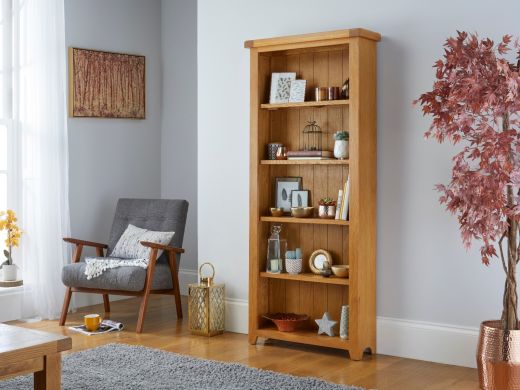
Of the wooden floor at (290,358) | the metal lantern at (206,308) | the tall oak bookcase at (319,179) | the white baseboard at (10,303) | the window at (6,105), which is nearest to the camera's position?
the wooden floor at (290,358)

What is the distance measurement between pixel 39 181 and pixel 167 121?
4.68ft

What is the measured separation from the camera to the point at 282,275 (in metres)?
4.75

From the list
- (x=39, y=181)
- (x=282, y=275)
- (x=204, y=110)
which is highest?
(x=204, y=110)

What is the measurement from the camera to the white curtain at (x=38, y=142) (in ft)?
18.5

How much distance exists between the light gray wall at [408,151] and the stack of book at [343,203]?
23cm

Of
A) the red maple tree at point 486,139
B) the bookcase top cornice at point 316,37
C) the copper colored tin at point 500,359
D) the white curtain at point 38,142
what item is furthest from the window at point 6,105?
the copper colored tin at point 500,359

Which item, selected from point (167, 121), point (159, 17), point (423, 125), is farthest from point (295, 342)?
point (159, 17)

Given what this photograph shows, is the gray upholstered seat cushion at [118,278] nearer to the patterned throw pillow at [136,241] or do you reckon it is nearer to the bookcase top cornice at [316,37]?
the patterned throw pillow at [136,241]

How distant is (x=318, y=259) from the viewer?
4766 millimetres

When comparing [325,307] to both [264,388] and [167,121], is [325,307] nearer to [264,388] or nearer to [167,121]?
[264,388]

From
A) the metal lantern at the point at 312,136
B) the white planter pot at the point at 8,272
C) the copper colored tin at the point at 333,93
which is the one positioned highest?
the copper colored tin at the point at 333,93

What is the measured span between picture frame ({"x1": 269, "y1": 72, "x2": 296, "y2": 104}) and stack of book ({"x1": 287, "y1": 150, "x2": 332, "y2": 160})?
324mm

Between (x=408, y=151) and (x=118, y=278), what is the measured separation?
6.67 feet

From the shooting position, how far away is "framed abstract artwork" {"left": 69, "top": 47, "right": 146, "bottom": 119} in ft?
19.9
